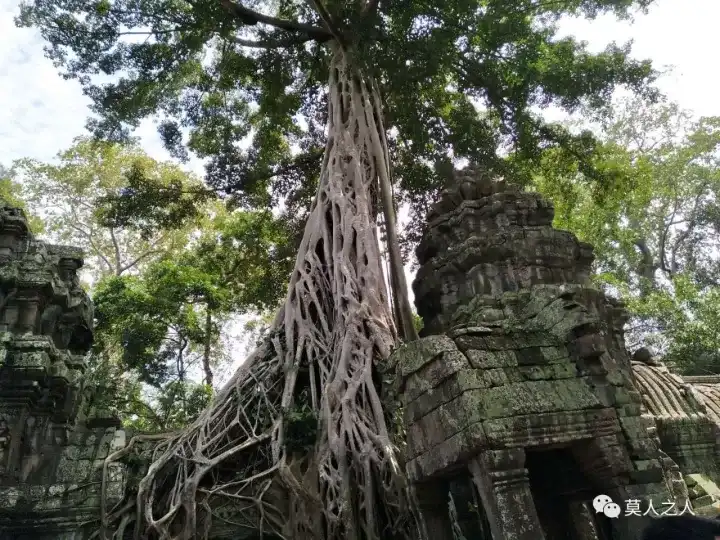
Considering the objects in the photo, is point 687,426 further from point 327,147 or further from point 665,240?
point 665,240

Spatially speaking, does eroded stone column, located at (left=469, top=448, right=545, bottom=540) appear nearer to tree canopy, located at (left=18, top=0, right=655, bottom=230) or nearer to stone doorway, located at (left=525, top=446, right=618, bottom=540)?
stone doorway, located at (left=525, top=446, right=618, bottom=540)

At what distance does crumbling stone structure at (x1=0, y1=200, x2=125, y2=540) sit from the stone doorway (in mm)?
3307

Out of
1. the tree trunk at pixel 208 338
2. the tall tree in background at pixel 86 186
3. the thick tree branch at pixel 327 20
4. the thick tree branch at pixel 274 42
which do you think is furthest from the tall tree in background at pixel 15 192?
the thick tree branch at pixel 327 20

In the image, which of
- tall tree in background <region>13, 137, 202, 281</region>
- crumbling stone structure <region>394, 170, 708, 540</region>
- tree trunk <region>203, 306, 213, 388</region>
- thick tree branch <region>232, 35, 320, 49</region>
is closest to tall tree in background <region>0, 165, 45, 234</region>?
tall tree in background <region>13, 137, 202, 281</region>

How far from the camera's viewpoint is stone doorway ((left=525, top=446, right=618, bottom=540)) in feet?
10.4

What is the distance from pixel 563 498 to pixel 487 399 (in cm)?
117

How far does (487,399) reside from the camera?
270 cm

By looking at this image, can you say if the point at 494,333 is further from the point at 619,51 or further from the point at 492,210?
the point at 619,51

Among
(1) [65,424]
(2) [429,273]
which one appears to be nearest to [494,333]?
(2) [429,273]

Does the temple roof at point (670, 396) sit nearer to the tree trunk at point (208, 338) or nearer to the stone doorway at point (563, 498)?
the stone doorway at point (563, 498)

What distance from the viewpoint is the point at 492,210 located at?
548 centimetres

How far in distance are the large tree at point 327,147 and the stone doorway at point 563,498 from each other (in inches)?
36.1

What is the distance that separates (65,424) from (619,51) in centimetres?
791

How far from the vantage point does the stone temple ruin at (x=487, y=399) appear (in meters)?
2.75
